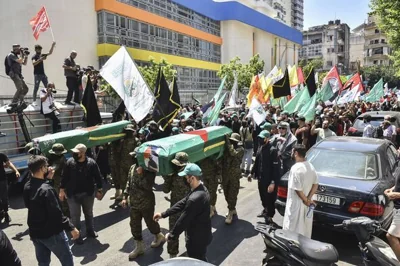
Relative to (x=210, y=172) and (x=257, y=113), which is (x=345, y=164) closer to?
(x=210, y=172)

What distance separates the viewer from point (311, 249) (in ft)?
12.1

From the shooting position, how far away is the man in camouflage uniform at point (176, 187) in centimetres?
481

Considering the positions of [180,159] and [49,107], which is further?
[49,107]

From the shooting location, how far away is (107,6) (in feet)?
79.9

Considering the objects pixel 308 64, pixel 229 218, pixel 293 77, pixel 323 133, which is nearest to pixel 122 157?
pixel 229 218

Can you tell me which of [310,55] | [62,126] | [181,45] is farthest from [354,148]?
[310,55]

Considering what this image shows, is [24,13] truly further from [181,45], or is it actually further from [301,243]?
[301,243]

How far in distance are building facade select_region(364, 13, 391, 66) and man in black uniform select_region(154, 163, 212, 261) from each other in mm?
88721

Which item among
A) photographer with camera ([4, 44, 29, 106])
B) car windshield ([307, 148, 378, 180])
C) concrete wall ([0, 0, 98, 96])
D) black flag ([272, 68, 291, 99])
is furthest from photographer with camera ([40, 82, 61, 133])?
concrete wall ([0, 0, 98, 96])

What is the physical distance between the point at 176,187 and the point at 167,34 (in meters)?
28.7

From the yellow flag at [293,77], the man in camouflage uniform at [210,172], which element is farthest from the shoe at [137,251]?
the yellow flag at [293,77]

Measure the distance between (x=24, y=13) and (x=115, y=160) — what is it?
58.0ft

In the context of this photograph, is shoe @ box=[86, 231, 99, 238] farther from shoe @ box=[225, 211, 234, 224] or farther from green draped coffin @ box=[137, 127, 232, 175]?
shoe @ box=[225, 211, 234, 224]

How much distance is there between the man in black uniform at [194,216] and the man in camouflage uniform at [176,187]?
29.1 inches
